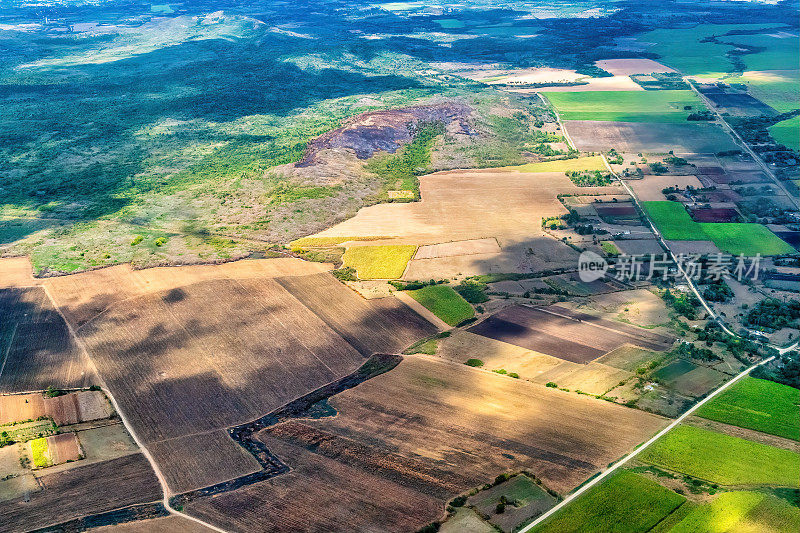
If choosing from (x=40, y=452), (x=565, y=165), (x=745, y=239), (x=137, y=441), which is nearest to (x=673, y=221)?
(x=745, y=239)

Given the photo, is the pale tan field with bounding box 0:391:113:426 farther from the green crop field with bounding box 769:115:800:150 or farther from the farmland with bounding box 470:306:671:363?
the green crop field with bounding box 769:115:800:150

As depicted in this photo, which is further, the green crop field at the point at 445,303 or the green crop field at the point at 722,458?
the green crop field at the point at 445,303

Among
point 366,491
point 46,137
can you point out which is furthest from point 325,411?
point 46,137

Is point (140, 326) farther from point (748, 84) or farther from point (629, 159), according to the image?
point (748, 84)

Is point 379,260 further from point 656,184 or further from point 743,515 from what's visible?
point 743,515

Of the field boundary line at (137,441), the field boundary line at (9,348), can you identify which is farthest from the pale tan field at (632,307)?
the field boundary line at (9,348)

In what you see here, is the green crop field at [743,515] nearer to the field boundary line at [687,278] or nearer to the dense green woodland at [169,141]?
the field boundary line at [687,278]
